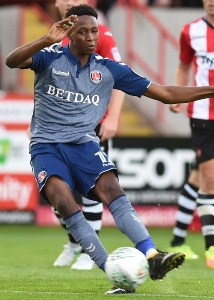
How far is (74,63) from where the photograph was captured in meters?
7.46

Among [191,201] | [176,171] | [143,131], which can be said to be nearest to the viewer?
[191,201]

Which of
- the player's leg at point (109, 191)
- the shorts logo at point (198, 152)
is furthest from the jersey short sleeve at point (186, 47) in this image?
the player's leg at point (109, 191)

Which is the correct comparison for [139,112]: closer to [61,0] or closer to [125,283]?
[61,0]

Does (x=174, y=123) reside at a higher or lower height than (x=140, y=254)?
lower

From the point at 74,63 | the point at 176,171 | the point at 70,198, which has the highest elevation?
the point at 74,63

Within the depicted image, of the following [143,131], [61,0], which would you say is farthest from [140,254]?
[143,131]

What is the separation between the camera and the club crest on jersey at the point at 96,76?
7465 mm

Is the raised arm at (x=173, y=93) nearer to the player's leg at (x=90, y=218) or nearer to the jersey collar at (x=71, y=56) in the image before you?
the jersey collar at (x=71, y=56)

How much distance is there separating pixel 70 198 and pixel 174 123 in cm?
969

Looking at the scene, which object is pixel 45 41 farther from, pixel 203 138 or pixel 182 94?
pixel 203 138

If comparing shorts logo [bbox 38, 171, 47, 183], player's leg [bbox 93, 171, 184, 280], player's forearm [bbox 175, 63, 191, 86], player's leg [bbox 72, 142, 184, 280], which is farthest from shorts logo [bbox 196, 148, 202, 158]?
shorts logo [bbox 38, 171, 47, 183]

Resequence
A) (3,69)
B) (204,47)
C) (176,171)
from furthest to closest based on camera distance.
A: (3,69), (176,171), (204,47)

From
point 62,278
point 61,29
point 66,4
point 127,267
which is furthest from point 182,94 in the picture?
point 66,4

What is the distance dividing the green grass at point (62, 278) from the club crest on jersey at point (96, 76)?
149 centimetres
